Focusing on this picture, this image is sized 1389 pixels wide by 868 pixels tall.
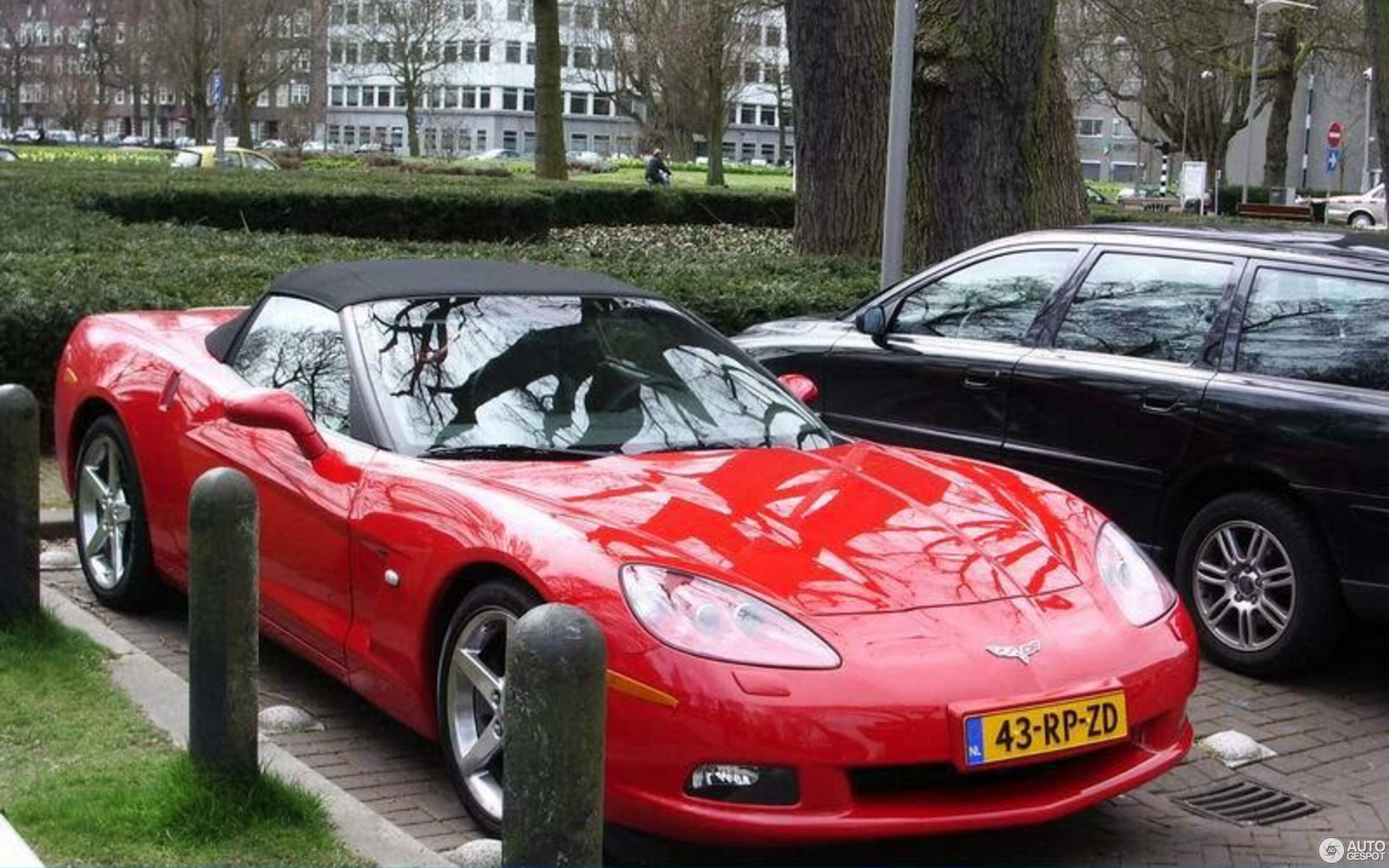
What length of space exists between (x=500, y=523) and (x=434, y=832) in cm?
83

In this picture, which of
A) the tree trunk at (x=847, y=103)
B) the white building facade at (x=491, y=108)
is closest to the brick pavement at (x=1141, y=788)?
the tree trunk at (x=847, y=103)

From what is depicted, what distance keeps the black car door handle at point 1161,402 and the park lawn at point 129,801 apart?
372 cm

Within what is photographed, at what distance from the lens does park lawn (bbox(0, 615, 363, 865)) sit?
12.3 feet

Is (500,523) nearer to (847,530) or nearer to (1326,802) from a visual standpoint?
(847,530)

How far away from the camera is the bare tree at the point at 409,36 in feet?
236

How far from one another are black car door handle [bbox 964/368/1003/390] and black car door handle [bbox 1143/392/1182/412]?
754 mm

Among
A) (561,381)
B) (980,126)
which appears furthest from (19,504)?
(980,126)

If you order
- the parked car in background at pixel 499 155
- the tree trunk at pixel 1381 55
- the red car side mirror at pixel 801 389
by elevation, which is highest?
the parked car in background at pixel 499 155

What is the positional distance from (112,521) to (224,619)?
7.31 ft

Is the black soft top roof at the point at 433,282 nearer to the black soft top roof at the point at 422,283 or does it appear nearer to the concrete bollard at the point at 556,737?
the black soft top roof at the point at 422,283

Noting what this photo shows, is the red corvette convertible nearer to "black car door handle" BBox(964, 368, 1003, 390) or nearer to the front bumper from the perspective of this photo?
the front bumper

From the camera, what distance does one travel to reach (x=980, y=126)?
11594mm

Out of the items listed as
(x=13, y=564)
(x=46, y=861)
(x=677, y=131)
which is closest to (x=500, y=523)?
(x=46, y=861)

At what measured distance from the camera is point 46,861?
3695 mm
